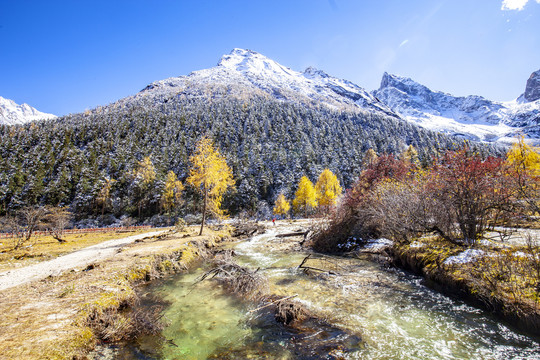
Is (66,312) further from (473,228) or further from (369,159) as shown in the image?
(369,159)

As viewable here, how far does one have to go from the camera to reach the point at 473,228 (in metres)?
10.7

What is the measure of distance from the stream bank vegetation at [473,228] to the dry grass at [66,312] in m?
10.3

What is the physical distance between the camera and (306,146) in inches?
4156

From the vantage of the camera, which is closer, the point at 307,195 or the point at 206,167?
the point at 206,167

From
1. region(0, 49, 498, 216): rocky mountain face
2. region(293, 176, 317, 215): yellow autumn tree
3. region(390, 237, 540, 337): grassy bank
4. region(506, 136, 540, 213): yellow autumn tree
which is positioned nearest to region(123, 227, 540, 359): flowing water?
region(390, 237, 540, 337): grassy bank

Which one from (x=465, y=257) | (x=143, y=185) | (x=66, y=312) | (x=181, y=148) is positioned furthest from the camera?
(x=181, y=148)

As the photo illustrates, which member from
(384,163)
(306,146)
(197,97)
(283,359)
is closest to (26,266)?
(283,359)

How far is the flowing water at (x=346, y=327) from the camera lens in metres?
5.50

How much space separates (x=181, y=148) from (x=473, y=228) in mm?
100078

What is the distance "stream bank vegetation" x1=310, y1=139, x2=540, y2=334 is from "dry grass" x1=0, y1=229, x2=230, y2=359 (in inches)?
407

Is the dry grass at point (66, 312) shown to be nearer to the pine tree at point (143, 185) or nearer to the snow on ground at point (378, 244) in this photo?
the snow on ground at point (378, 244)

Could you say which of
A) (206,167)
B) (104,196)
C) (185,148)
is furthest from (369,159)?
(185,148)

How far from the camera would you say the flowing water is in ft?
18.0

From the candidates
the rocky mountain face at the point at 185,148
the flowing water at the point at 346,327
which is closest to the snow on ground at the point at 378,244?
the flowing water at the point at 346,327
